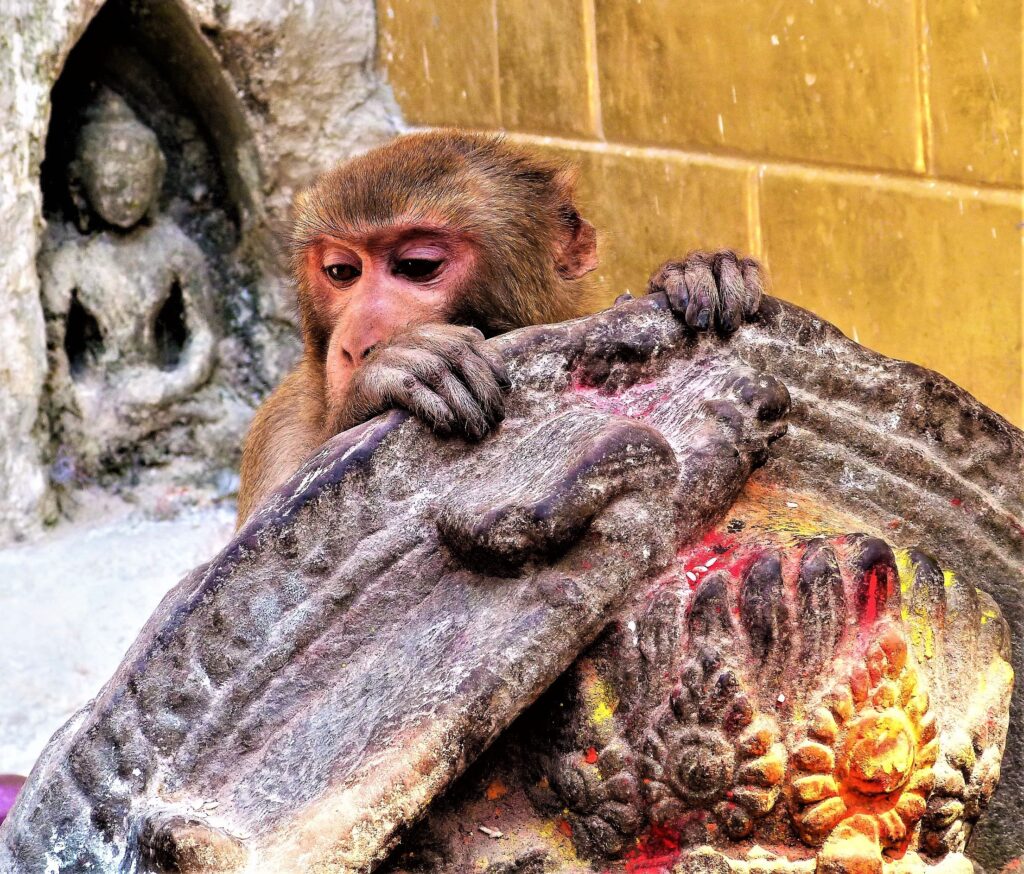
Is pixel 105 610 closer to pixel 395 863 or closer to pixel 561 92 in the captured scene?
pixel 561 92

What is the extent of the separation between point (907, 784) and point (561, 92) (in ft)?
10.2

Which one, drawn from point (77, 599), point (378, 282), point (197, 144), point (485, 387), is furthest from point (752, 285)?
point (197, 144)

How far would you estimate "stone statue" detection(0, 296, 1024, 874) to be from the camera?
1.46m

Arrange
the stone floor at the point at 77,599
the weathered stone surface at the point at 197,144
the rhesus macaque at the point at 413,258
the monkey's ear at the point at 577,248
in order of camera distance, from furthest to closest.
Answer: the weathered stone surface at the point at 197,144 < the stone floor at the point at 77,599 < the monkey's ear at the point at 577,248 < the rhesus macaque at the point at 413,258

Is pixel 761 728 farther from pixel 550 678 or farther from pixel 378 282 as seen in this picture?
pixel 378 282

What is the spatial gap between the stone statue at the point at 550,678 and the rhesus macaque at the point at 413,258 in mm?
830

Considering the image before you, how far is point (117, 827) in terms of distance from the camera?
60.2 inches

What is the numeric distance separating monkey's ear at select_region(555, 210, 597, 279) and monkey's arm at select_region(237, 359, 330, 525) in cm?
60

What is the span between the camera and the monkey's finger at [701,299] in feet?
5.91

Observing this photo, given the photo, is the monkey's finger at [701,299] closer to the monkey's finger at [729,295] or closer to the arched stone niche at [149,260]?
the monkey's finger at [729,295]

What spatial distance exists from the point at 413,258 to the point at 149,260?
2.33 m

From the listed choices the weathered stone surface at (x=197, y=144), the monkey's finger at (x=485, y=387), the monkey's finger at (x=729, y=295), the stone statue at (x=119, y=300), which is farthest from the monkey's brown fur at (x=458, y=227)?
the stone statue at (x=119, y=300)

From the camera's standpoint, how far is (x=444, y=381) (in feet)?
5.52

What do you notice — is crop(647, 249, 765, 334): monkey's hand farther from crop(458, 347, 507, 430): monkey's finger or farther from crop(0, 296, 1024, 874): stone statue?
crop(458, 347, 507, 430): monkey's finger
